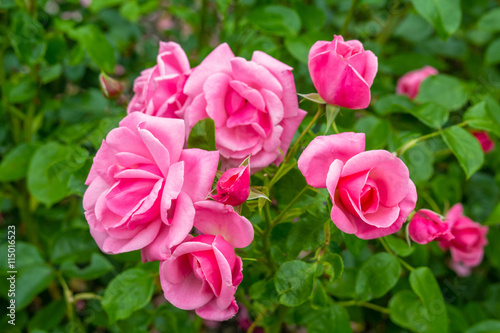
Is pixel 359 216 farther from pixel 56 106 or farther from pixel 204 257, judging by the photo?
pixel 56 106

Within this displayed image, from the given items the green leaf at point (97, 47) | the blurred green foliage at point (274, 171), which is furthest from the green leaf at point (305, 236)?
the green leaf at point (97, 47)

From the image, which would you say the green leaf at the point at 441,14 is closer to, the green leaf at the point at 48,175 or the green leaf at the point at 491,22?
the green leaf at the point at 491,22

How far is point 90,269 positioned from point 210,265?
1.85ft

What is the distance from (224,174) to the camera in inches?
19.3

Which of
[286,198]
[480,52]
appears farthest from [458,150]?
[480,52]

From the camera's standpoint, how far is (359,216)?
19.8 inches

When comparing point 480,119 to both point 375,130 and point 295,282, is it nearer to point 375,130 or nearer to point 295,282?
point 375,130

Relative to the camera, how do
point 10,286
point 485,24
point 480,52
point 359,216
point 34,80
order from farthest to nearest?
point 480,52, point 485,24, point 34,80, point 10,286, point 359,216

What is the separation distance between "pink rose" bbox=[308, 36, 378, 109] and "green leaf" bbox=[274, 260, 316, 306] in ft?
0.72

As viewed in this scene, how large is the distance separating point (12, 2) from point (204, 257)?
2.94 feet

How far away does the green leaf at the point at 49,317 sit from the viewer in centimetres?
113

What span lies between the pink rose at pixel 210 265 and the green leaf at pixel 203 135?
0.09m

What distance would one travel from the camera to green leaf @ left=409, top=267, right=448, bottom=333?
79 cm

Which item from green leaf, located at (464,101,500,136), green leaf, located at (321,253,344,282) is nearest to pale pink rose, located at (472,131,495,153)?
green leaf, located at (464,101,500,136)
